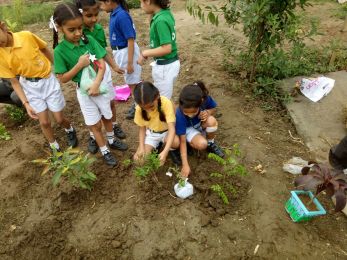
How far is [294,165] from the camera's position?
3170mm

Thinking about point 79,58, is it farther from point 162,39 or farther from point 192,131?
point 192,131

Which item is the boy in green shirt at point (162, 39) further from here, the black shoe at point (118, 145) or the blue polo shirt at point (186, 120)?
the black shoe at point (118, 145)

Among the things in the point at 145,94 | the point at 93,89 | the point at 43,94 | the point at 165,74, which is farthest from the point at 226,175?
the point at 43,94

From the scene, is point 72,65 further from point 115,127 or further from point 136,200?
point 136,200

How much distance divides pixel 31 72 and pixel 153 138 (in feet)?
4.35

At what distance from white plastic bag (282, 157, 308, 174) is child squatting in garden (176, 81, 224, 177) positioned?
0.66 meters

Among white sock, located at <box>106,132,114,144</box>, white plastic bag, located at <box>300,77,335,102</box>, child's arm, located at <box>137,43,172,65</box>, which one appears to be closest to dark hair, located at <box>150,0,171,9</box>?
child's arm, located at <box>137,43,172,65</box>

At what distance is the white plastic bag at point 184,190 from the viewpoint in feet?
9.34

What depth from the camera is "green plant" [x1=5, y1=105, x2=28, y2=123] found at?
4066 millimetres

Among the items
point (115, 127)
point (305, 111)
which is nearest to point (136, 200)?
point (115, 127)

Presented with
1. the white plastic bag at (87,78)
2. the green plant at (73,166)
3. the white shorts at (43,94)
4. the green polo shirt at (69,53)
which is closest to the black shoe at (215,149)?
the green plant at (73,166)

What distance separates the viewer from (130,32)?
11.2ft

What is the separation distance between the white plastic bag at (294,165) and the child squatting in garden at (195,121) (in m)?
0.66

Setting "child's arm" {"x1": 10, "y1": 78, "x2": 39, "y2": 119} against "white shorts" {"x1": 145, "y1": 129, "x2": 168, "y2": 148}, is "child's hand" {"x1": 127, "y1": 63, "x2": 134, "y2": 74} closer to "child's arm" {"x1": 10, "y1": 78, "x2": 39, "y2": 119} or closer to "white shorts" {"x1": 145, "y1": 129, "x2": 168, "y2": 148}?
"white shorts" {"x1": 145, "y1": 129, "x2": 168, "y2": 148}
